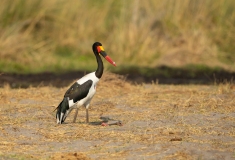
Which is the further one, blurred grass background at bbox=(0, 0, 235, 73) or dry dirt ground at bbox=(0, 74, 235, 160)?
blurred grass background at bbox=(0, 0, 235, 73)

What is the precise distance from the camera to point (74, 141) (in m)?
7.91

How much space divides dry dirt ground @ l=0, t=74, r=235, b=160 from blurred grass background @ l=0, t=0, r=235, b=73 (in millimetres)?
4174

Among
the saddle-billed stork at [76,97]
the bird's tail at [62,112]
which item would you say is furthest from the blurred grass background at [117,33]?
the bird's tail at [62,112]

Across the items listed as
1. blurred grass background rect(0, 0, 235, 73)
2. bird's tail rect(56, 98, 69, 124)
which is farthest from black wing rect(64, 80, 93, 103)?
blurred grass background rect(0, 0, 235, 73)

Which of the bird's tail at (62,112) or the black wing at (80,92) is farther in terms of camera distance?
the black wing at (80,92)

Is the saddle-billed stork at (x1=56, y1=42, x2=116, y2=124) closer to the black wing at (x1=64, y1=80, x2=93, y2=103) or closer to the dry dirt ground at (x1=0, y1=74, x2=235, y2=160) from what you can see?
the black wing at (x1=64, y1=80, x2=93, y2=103)

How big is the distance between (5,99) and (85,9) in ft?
27.2

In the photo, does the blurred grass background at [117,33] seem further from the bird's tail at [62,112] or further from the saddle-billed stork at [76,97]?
the bird's tail at [62,112]

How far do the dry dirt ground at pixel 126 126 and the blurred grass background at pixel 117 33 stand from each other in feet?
13.7

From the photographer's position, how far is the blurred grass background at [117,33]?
16.5 m

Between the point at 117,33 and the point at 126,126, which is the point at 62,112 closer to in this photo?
the point at 126,126

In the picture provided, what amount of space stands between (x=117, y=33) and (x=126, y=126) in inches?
361

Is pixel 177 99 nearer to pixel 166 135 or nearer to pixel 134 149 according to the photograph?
pixel 166 135

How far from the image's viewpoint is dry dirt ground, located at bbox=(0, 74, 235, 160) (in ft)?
24.1
